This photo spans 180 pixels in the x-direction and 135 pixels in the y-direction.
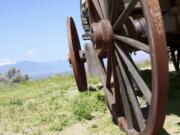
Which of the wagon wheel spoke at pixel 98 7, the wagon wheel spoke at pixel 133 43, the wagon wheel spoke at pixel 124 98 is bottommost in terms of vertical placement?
the wagon wheel spoke at pixel 124 98

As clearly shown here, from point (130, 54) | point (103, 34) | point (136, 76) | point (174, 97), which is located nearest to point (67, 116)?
point (174, 97)

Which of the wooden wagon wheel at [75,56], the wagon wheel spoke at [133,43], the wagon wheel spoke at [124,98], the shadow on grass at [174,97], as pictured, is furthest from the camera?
the wooden wagon wheel at [75,56]

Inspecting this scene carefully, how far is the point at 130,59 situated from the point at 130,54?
1.98 feet

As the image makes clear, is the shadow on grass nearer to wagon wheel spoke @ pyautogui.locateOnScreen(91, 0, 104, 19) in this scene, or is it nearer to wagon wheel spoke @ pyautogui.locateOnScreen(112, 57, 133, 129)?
wagon wheel spoke @ pyautogui.locateOnScreen(112, 57, 133, 129)

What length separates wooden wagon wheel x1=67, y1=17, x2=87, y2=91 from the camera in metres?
9.33

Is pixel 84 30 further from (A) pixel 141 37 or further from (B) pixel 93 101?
(A) pixel 141 37

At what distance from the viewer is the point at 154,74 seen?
14.4 feet

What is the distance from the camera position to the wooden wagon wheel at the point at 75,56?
30.6 ft

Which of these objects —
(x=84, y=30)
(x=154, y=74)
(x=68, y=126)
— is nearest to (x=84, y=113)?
(x=68, y=126)

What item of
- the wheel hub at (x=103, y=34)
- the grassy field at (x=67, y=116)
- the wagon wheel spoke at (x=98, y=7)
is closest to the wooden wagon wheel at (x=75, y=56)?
the grassy field at (x=67, y=116)

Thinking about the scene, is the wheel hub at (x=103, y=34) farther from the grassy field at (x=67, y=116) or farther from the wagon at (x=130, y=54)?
the grassy field at (x=67, y=116)

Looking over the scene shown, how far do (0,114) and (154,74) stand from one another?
204 inches

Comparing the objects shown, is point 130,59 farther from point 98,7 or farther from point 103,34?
point 98,7

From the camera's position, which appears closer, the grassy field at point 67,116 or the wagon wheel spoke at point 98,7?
the wagon wheel spoke at point 98,7
